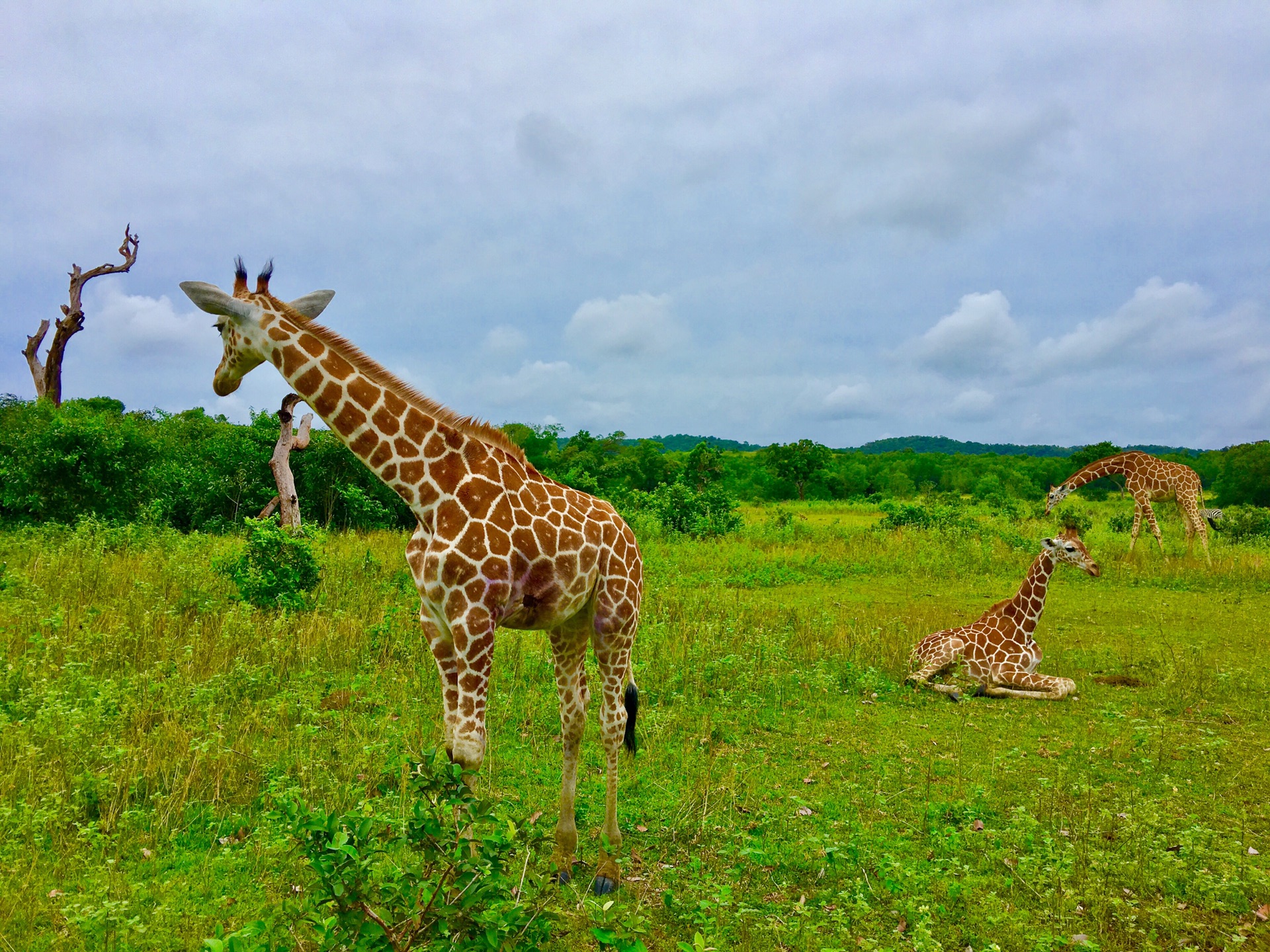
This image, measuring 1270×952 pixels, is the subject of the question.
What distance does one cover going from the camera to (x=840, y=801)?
5.75 m

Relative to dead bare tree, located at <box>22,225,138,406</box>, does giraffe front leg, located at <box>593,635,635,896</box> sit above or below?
below

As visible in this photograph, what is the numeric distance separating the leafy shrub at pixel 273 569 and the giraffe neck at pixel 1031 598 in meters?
9.09

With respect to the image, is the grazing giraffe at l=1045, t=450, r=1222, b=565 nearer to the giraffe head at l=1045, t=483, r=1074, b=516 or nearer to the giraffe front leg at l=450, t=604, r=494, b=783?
the giraffe head at l=1045, t=483, r=1074, b=516

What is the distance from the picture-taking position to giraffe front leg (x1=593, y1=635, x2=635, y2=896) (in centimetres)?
484

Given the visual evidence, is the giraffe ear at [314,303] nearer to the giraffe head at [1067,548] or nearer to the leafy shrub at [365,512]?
the giraffe head at [1067,548]

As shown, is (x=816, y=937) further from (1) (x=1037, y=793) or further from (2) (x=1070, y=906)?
(1) (x=1037, y=793)

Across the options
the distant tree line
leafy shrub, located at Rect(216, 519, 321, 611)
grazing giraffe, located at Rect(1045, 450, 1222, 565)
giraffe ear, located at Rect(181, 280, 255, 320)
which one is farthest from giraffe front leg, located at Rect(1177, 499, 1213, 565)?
giraffe ear, located at Rect(181, 280, 255, 320)

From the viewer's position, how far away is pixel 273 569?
949 cm

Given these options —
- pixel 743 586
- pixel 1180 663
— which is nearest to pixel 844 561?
pixel 743 586

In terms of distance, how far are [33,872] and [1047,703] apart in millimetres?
9197

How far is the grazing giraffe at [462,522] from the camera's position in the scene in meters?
4.22

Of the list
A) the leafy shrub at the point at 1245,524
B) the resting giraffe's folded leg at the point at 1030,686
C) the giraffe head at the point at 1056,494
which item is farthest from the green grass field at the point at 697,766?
the leafy shrub at the point at 1245,524

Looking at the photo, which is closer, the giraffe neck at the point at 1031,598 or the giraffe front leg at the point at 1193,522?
the giraffe neck at the point at 1031,598

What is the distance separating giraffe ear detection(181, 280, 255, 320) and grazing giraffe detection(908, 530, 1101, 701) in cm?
792
